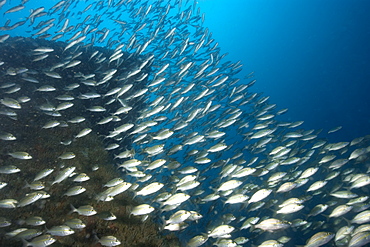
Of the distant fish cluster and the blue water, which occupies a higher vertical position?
the blue water

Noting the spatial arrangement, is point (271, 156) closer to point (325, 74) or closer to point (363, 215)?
point (363, 215)

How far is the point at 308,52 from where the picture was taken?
13575 centimetres

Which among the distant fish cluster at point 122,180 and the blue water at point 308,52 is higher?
the blue water at point 308,52

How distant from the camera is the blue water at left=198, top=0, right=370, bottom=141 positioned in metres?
92.6

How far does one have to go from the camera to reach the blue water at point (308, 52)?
92.6 meters

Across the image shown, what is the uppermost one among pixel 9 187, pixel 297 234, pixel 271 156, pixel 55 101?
pixel 55 101

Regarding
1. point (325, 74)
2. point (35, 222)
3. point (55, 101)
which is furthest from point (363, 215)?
point (325, 74)

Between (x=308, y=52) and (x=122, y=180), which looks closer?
(x=122, y=180)

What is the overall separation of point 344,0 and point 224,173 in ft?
384

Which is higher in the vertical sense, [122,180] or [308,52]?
[308,52]

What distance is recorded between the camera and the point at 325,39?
401 ft

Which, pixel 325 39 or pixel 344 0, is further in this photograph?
pixel 325 39

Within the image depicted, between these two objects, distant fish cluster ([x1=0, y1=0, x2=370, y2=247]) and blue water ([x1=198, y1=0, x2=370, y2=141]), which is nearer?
distant fish cluster ([x1=0, y1=0, x2=370, y2=247])

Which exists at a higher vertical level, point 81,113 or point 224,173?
point 81,113
